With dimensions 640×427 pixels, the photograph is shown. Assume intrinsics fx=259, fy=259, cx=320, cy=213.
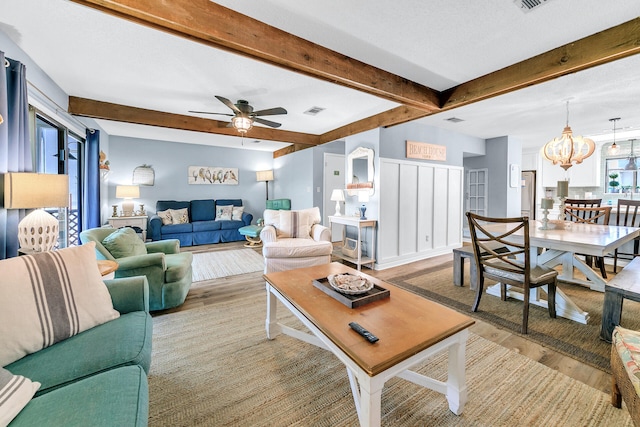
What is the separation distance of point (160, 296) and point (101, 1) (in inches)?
89.8

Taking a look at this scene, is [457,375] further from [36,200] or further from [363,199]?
[363,199]

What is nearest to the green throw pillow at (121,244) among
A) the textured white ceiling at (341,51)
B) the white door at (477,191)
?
the textured white ceiling at (341,51)

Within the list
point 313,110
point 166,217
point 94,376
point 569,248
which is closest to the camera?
point 94,376

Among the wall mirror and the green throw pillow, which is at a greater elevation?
the wall mirror

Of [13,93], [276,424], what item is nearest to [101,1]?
[13,93]

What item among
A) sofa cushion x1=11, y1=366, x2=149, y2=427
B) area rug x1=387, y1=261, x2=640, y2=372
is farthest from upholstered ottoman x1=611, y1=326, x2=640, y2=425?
sofa cushion x1=11, y1=366, x2=149, y2=427

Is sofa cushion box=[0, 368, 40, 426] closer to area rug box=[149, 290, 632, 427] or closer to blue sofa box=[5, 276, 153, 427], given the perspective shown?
blue sofa box=[5, 276, 153, 427]

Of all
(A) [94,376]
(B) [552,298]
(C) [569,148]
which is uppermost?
(C) [569,148]

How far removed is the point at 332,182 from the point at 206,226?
3.01 m

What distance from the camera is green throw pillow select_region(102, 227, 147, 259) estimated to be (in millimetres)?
2443

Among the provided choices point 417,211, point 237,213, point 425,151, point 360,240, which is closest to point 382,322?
point 360,240

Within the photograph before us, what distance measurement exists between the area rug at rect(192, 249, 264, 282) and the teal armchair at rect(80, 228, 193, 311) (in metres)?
0.89

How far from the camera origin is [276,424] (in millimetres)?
1315

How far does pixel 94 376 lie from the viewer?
1.03 metres
